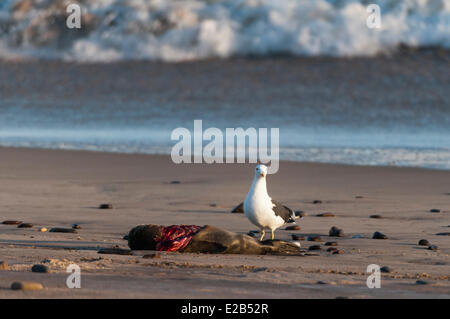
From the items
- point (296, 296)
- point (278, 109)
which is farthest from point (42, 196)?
point (278, 109)

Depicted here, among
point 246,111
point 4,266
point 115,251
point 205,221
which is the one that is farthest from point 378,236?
point 246,111

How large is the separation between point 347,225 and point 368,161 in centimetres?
891

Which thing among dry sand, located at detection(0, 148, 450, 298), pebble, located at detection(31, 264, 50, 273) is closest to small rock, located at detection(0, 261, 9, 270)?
dry sand, located at detection(0, 148, 450, 298)

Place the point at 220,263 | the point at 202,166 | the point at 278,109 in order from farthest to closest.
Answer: the point at 278,109 → the point at 202,166 → the point at 220,263

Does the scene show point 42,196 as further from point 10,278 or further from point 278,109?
point 278,109

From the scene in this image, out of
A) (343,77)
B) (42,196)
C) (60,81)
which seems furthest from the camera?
(60,81)

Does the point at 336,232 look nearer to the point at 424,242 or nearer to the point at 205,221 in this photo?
the point at 424,242

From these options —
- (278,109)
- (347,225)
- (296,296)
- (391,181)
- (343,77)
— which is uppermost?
(343,77)

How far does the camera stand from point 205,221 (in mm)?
10766

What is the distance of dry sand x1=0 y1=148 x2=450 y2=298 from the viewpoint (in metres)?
6.37

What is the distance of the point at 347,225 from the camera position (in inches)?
412

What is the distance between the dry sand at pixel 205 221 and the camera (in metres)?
6.37

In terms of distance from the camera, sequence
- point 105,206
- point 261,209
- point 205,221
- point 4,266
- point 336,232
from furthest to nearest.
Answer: point 105,206, point 205,221, point 336,232, point 261,209, point 4,266

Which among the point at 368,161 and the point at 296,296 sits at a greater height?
the point at 368,161
